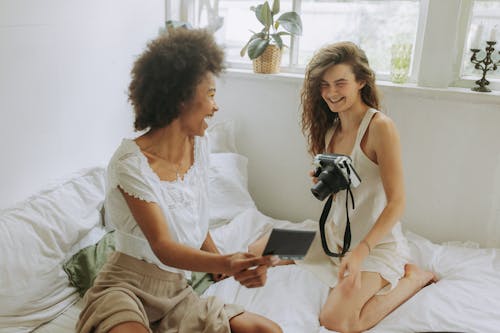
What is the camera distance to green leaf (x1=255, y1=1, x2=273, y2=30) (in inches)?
79.8

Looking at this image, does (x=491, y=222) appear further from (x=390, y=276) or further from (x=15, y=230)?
(x=15, y=230)

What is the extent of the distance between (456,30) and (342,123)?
66 centimetres

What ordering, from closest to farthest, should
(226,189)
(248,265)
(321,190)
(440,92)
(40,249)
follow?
(248,265) < (321,190) < (40,249) < (440,92) < (226,189)

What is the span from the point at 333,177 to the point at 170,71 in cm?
53

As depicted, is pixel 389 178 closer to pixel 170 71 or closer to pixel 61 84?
pixel 170 71

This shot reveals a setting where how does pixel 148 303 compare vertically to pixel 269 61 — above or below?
below

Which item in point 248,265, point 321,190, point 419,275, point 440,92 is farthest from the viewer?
point 440,92

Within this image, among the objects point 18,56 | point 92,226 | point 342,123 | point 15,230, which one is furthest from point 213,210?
point 18,56

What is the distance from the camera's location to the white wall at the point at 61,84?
1495 mm

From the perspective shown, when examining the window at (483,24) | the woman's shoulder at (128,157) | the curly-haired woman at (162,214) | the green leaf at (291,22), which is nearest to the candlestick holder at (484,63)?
the window at (483,24)

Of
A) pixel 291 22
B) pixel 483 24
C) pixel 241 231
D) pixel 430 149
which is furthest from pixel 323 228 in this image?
pixel 483 24

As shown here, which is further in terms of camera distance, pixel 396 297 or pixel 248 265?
pixel 396 297

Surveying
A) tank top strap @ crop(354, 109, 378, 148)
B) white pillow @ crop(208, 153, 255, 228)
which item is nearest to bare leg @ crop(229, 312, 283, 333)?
tank top strap @ crop(354, 109, 378, 148)

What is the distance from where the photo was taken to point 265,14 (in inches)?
80.3
